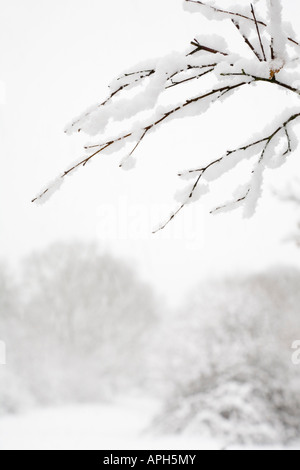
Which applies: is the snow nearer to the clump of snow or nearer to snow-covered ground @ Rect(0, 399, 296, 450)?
the clump of snow

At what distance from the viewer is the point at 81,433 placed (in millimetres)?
8344

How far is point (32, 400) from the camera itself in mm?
13805

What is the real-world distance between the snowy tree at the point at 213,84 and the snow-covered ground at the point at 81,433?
21.1 ft

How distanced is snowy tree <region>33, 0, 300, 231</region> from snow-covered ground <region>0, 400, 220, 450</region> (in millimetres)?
6435

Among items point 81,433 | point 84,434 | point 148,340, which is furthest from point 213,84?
point 148,340

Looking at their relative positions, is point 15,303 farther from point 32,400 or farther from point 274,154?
point 274,154

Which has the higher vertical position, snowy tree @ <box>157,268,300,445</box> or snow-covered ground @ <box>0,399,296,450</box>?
snowy tree @ <box>157,268,300,445</box>

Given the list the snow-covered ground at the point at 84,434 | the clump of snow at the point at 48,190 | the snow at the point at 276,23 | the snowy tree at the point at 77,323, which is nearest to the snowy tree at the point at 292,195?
the snow at the point at 276,23

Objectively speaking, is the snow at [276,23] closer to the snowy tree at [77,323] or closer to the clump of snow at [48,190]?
the clump of snow at [48,190]

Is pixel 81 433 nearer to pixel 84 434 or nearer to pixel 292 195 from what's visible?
pixel 84 434

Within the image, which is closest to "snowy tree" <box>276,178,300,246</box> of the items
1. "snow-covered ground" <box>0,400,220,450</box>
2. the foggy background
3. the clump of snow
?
Answer: the foggy background

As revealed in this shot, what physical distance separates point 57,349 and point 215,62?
58.3ft

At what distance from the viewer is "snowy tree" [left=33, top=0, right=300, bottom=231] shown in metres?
0.87

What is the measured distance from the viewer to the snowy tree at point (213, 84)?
0.87 metres
